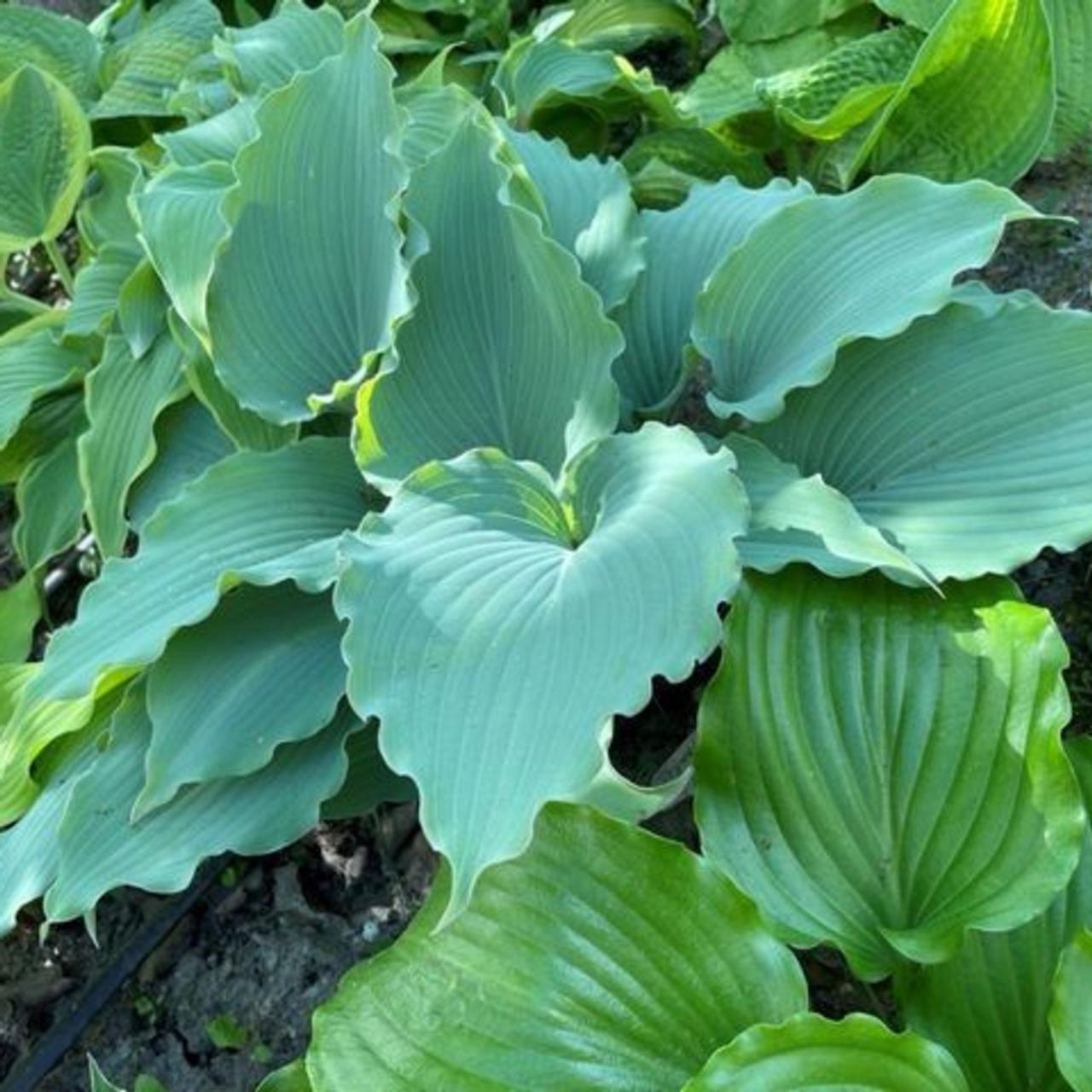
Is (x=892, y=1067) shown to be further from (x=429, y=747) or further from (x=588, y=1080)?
(x=429, y=747)

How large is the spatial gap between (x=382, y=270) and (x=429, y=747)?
627 millimetres

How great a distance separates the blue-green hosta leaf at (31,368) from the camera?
6.35ft

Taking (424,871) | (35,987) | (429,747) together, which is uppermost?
(429,747)

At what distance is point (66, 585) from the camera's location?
7.10ft

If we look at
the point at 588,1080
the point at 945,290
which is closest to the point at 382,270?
the point at 945,290

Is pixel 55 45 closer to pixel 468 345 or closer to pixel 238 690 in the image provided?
pixel 468 345

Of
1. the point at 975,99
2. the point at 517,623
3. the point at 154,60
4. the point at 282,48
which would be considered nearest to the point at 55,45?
the point at 154,60

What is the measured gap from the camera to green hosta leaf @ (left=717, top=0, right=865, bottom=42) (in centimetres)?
208

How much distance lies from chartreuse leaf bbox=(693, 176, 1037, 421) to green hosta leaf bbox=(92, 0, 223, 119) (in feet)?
3.72

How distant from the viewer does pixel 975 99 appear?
174cm

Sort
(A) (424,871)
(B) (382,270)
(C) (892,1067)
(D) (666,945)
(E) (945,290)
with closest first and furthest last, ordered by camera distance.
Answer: (C) (892,1067), (D) (666,945), (E) (945,290), (B) (382,270), (A) (424,871)

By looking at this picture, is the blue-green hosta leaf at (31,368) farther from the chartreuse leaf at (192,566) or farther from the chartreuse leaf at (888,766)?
the chartreuse leaf at (888,766)

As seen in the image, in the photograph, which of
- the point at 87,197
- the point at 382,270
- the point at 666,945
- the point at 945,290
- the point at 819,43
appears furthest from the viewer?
the point at 87,197

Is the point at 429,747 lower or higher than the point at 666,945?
higher
